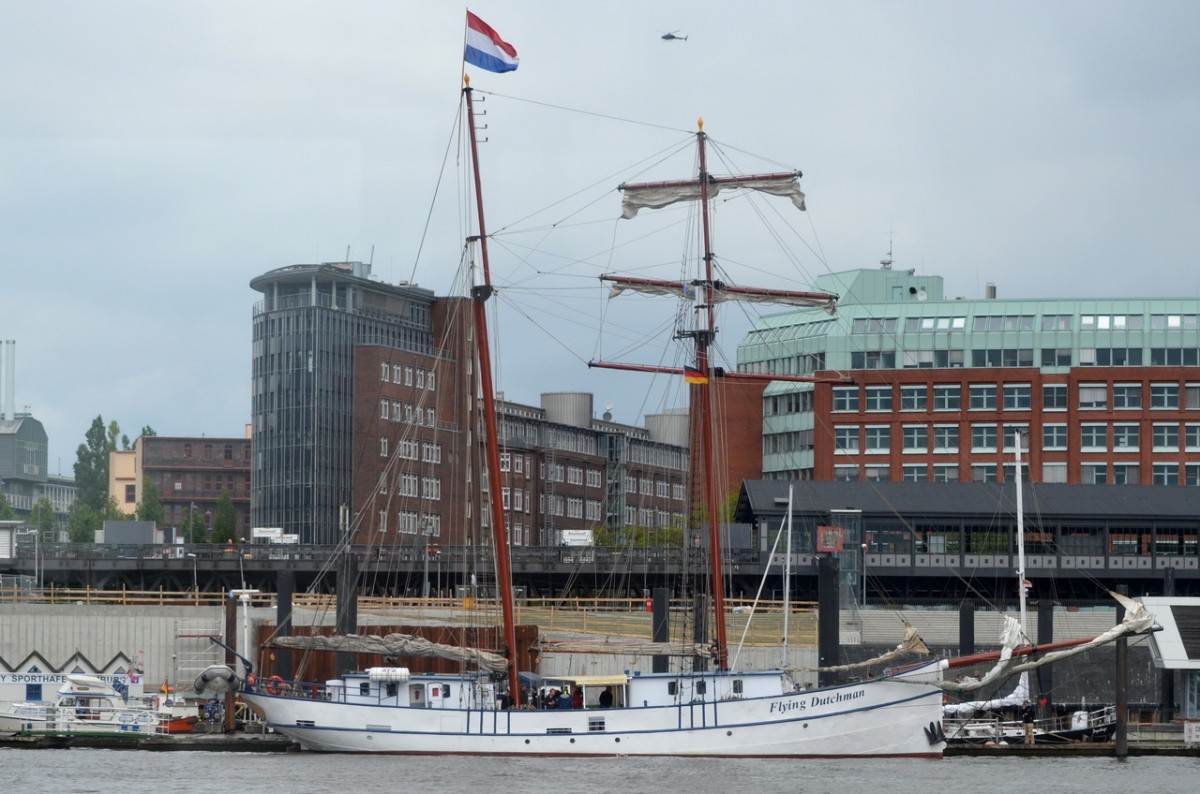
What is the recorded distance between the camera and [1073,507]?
131m

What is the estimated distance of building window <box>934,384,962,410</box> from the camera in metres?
163

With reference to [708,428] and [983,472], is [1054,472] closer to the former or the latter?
[983,472]

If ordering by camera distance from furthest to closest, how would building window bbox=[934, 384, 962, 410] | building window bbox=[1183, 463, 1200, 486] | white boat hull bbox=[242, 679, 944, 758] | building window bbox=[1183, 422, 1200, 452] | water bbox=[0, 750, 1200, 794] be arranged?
1. building window bbox=[934, 384, 962, 410]
2. building window bbox=[1183, 422, 1200, 452]
3. building window bbox=[1183, 463, 1200, 486]
4. white boat hull bbox=[242, 679, 944, 758]
5. water bbox=[0, 750, 1200, 794]

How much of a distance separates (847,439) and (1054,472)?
1689 cm

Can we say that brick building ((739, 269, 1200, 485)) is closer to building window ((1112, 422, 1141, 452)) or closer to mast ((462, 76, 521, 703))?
building window ((1112, 422, 1141, 452))

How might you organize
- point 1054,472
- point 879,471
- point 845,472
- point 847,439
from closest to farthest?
1. point 1054,472
2. point 879,471
3. point 847,439
4. point 845,472

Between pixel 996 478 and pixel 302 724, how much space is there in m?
99.6

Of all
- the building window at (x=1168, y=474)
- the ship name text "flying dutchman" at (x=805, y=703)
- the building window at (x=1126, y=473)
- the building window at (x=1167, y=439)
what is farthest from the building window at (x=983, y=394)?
the ship name text "flying dutchman" at (x=805, y=703)

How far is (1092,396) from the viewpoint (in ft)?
531

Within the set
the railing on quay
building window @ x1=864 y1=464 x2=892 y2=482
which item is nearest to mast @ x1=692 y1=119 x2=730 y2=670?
the railing on quay

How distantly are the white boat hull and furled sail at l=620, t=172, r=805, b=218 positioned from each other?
25.8 meters

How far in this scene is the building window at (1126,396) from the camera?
527 feet

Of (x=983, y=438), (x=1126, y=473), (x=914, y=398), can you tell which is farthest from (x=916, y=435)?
(x=1126, y=473)

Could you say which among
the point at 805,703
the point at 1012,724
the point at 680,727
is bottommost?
the point at 1012,724
